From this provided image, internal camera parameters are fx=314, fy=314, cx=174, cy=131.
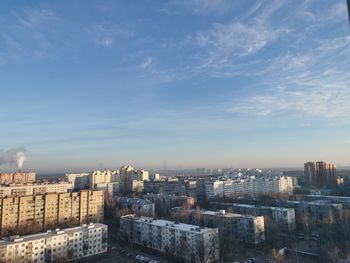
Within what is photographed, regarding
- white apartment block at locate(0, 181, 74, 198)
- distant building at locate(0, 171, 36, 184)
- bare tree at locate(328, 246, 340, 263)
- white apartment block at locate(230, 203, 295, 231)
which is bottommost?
bare tree at locate(328, 246, 340, 263)

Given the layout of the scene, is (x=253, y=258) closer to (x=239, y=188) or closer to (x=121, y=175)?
(x=239, y=188)

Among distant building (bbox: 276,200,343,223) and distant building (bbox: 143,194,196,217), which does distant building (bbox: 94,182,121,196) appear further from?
distant building (bbox: 276,200,343,223)

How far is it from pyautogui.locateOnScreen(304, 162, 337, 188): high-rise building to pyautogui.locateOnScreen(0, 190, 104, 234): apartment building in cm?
1584

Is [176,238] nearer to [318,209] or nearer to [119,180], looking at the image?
[318,209]

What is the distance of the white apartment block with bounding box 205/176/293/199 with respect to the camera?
1838cm

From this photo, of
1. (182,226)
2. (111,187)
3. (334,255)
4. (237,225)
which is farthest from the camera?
(111,187)

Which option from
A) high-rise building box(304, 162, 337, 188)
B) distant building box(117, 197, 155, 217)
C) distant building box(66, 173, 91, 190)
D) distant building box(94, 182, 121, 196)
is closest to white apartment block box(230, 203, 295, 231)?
distant building box(117, 197, 155, 217)

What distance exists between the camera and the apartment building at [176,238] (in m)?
7.35

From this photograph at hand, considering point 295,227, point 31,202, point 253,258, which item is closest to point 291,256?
point 253,258

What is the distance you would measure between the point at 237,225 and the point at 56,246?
4.93m

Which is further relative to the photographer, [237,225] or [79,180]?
[79,180]

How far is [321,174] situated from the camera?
21688mm

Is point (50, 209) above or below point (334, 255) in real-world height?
above

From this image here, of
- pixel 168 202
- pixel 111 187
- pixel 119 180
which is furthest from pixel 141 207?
pixel 119 180
